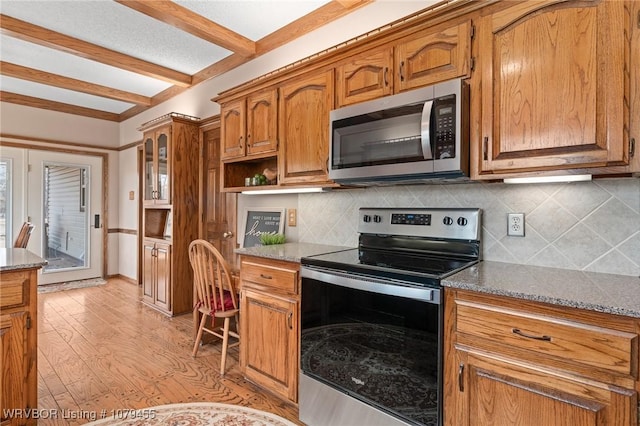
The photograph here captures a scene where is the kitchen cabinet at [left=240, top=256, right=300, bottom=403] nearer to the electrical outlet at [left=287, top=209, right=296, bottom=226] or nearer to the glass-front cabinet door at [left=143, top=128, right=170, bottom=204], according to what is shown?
the electrical outlet at [left=287, top=209, right=296, bottom=226]

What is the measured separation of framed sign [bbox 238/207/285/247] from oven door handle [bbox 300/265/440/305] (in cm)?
111

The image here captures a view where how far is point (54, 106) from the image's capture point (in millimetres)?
5086

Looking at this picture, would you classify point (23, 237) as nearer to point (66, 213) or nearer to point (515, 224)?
point (66, 213)

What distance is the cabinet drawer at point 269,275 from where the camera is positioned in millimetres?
1972

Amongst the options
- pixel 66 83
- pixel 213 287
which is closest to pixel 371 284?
pixel 213 287

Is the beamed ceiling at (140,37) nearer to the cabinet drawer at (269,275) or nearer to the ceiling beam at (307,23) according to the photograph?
the ceiling beam at (307,23)

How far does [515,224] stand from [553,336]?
0.70 m

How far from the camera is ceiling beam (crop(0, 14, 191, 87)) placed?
2.88m

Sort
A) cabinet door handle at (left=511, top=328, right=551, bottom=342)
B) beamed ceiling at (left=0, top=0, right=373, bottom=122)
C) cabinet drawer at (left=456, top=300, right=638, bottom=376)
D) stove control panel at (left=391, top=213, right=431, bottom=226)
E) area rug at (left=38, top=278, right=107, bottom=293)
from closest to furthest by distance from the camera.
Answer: cabinet drawer at (left=456, top=300, right=638, bottom=376) → cabinet door handle at (left=511, top=328, right=551, bottom=342) → stove control panel at (left=391, top=213, right=431, bottom=226) → beamed ceiling at (left=0, top=0, right=373, bottom=122) → area rug at (left=38, top=278, right=107, bottom=293)

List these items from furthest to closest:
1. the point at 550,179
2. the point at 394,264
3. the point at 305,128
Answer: the point at 305,128, the point at 394,264, the point at 550,179

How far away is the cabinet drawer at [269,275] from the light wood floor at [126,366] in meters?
0.75

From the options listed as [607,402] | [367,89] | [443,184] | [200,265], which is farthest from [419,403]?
[200,265]

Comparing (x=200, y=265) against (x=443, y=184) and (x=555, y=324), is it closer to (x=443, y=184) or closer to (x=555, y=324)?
(x=443, y=184)

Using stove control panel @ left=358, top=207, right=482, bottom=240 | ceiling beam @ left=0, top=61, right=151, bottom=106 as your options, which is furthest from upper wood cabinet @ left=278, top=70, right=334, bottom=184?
ceiling beam @ left=0, top=61, right=151, bottom=106
